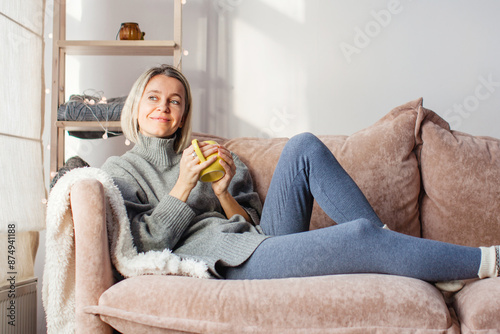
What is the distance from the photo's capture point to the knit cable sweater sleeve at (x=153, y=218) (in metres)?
1.31

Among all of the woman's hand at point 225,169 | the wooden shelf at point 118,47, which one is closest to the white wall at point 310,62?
the wooden shelf at point 118,47

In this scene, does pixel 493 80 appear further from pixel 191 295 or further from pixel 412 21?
pixel 191 295

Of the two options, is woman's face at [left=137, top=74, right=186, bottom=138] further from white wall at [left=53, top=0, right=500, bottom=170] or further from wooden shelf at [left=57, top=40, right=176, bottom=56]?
white wall at [left=53, top=0, right=500, bottom=170]

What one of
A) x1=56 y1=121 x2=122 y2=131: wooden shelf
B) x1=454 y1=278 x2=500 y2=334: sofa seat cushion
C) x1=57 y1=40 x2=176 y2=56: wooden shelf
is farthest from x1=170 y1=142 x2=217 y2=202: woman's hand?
x1=57 y1=40 x2=176 y2=56: wooden shelf

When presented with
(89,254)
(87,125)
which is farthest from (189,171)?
(87,125)

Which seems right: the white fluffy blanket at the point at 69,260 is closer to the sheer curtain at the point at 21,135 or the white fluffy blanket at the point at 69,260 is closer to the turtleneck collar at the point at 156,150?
the turtleneck collar at the point at 156,150

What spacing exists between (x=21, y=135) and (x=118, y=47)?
72cm

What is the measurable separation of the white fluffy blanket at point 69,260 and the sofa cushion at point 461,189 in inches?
35.8

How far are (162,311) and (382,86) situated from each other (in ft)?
6.34

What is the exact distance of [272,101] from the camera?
8.66 ft

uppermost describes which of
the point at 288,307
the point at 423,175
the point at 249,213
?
the point at 423,175

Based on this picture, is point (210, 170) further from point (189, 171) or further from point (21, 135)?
point (21, 135)

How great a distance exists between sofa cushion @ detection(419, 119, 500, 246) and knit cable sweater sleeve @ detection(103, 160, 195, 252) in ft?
2.88

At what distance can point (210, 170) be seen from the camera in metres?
1.41
